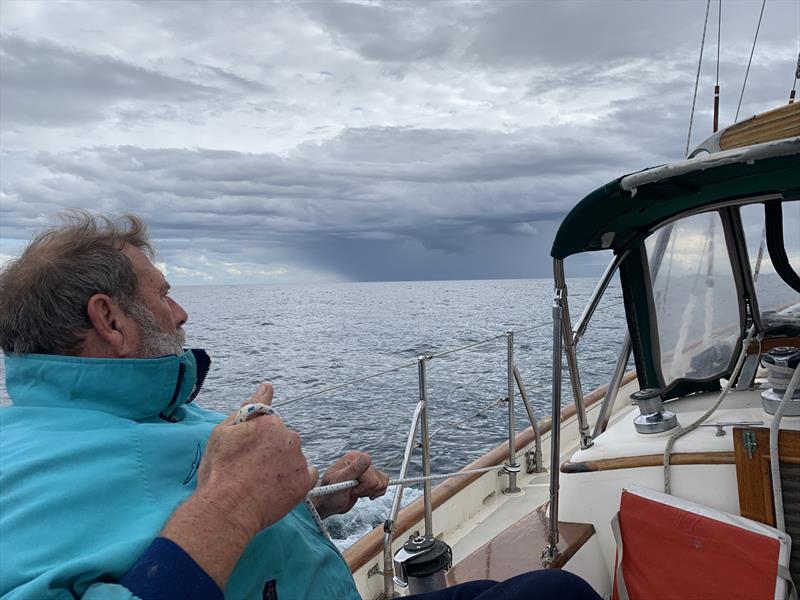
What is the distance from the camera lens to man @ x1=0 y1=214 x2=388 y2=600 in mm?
845

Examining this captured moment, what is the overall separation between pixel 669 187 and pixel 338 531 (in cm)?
270

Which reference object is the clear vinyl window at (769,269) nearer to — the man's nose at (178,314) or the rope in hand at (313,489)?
the rope in hand at (313,489)

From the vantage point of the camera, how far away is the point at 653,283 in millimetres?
2592

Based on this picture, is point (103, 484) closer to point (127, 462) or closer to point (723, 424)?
point (127, 462)

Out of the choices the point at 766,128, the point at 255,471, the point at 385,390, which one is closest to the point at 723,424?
the point at 766,128

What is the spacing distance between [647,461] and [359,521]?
2231mm

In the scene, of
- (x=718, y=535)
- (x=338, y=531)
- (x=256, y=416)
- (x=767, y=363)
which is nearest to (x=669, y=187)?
(x=767, y=363)

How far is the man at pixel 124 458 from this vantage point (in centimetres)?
85

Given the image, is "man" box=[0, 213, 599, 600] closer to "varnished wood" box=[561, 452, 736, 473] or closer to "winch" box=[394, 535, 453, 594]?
"winch" box=[394, 535, 453, 594]

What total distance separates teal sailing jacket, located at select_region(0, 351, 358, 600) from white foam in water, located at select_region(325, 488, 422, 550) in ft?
7.99

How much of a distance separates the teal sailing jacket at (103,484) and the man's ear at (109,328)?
60 millimetres

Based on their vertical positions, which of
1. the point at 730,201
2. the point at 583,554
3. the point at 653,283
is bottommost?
the point at 583,554

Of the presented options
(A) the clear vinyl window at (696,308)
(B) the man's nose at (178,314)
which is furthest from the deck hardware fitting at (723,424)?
(B) the man's nose at (178,314)

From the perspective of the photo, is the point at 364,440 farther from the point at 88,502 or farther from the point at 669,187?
the point at 88,502
